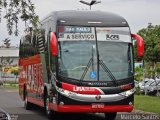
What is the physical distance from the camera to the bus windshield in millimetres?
17422

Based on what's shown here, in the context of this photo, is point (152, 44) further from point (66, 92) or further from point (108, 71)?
point (66, 92)

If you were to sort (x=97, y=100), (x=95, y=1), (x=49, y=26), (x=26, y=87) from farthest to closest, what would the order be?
1. (x=95, y=1)
2. (x=26, y=87)
3. (x=49, y=26)
4. (x=97, y=100)

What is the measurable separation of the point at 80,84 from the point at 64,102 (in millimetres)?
766

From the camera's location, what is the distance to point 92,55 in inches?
693

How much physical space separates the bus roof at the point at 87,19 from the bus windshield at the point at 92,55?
23cm

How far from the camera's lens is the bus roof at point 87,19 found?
1803 cm

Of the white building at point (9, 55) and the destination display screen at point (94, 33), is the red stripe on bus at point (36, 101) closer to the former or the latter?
the destination display screen at point (94, 33)

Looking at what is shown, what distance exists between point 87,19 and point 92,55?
1.36m

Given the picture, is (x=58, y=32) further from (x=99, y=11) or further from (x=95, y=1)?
(x=95, y=1)

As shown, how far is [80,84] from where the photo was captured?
17219 mm

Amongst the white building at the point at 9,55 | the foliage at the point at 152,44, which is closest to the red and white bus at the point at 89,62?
the foliage at the point at 152,44

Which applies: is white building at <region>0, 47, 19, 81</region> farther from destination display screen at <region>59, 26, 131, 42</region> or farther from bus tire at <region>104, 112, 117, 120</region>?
destination display screen at <region>59, 26, 131, 42</region>

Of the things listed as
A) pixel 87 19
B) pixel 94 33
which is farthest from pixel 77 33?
pixel 87 19

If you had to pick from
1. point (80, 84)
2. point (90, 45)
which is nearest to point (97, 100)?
point (80, 84)
